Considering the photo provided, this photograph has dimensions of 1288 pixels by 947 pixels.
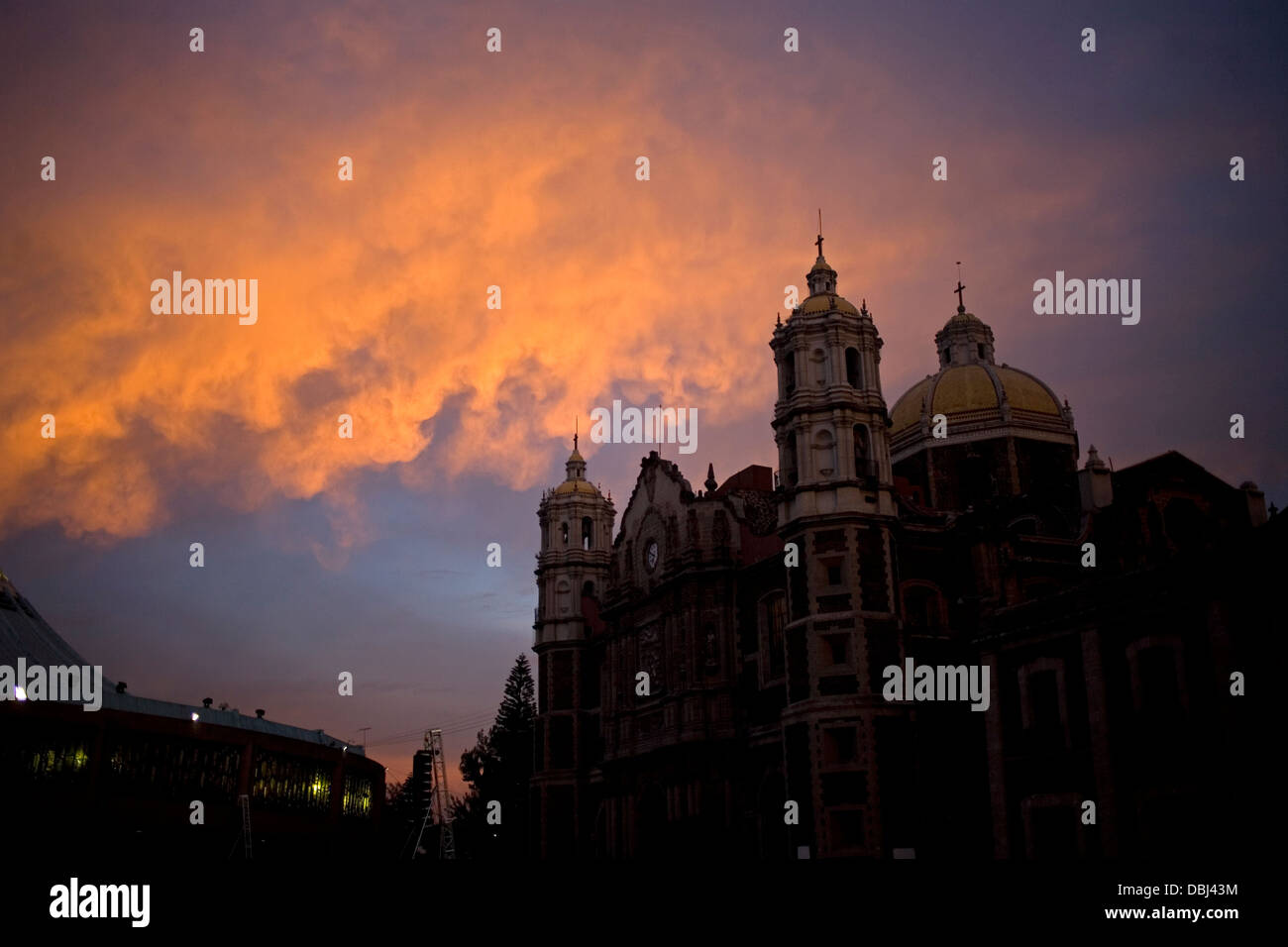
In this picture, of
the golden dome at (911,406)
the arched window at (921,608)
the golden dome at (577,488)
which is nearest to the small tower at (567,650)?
the golden dome at (577,488)

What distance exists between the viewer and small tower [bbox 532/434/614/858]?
6391cm

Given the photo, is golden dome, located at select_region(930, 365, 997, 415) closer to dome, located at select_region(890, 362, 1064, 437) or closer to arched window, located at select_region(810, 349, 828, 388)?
dome, located at select_region(890, 362, 1064, 437)

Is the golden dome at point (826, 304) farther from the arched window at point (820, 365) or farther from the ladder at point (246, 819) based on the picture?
the ladder at point (246, 819)

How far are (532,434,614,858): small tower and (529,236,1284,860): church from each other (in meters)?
0.16

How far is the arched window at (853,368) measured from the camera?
49.7 metres

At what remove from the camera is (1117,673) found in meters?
33.5

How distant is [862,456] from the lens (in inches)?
1903

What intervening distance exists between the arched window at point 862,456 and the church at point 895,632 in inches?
5.0

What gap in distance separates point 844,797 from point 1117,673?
507 inches

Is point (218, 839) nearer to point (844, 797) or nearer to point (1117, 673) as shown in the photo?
point (844, 797)

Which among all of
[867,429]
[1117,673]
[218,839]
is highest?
[867,429]
